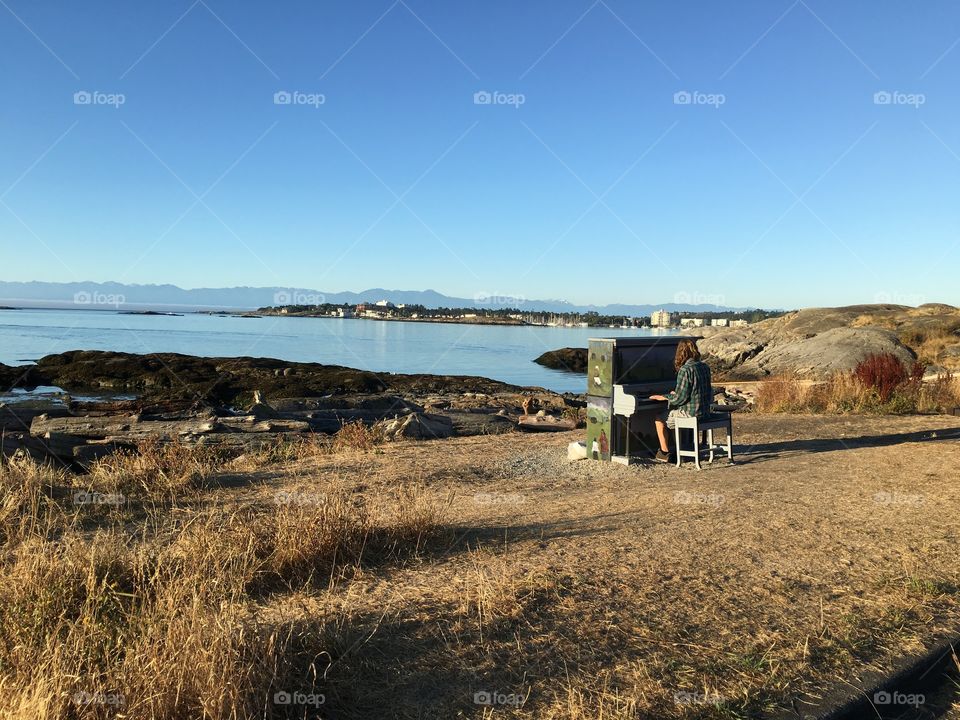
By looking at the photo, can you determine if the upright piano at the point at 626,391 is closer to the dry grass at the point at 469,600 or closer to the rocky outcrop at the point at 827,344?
the dry grass at the point at 469,600

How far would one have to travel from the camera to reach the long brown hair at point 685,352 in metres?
9.62

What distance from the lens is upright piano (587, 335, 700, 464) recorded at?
31.8 feet

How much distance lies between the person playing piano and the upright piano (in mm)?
315

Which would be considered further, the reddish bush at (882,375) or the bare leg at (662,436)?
the reddish bush at (882,375)

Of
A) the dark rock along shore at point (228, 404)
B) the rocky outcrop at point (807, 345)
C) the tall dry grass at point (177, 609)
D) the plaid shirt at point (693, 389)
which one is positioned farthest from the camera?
the rocky outcrop at point (807, 345)

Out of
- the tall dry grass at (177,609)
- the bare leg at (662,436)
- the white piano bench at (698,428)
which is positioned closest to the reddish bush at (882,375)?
the white piano bench at (698,428)

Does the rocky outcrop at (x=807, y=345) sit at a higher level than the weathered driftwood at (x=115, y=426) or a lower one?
higher

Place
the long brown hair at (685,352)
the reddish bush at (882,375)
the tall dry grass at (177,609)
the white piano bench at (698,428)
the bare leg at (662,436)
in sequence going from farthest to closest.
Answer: the reddish bush at (882,375) < the bare leg at (662,436) < the long brown hair at (685,352) < the white piano bench at (698,428) < the tall dry grass at (177,609)

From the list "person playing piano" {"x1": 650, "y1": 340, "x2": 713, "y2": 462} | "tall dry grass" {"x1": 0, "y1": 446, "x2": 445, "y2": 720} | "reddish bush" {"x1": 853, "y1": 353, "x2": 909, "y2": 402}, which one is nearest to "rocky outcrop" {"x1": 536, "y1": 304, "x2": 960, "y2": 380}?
"reddish bush" {"x1": 853, "y1": 353, "x2": 909, "y2": 402}

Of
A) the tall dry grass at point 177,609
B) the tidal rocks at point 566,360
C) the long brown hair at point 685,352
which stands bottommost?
Result: the tall dry grass at point 177,609

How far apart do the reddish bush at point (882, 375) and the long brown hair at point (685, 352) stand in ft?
25.8

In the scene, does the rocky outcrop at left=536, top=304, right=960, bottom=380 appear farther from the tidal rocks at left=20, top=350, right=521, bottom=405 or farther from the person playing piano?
the tidal rocks at left=20, top=350, right=521, bottom=405

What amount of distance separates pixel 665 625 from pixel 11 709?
11.3ft

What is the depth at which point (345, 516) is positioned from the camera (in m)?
5.97
